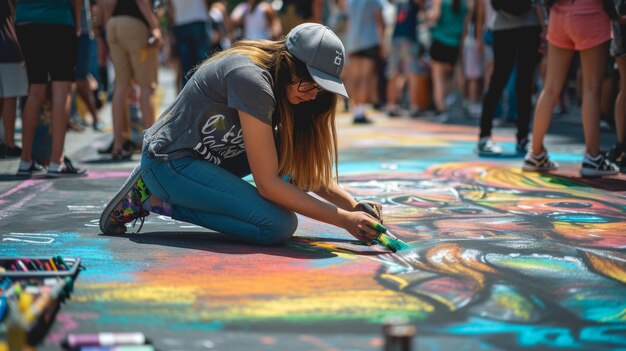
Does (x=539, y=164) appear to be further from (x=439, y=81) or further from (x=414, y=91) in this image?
(x=414, y=91)

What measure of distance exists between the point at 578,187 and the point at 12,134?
430cm

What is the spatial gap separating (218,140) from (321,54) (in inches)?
26.9

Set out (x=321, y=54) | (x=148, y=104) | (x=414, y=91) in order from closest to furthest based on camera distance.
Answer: (x=321, y=54) < (x=148, y=104) < (x=414, y=91)

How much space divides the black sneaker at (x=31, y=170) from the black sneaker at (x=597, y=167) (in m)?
3.61

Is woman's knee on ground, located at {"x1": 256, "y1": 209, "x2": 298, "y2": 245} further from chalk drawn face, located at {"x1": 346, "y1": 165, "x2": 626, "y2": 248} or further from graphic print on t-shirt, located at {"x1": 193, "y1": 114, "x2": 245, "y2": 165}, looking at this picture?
chalk drawn face, located at {"x1": 346, "y1": 165, "x2": 626, "y2": 248}

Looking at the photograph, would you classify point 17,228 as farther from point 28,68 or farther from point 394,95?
point 394,95

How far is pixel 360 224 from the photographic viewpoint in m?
3.90

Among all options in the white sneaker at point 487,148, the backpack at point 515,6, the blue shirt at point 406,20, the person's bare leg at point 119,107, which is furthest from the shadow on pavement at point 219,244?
the blue shirt at point 406,20

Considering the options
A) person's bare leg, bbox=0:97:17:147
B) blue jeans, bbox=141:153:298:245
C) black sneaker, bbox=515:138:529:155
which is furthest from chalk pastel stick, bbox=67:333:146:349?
black sneaker, bbox=515:138:529:155

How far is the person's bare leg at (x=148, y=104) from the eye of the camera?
7395 millimetres

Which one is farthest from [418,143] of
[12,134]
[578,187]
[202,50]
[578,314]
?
[578,314]

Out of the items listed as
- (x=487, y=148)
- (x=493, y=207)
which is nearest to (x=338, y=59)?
(x=493, y=207)

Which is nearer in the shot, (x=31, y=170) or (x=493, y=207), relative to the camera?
(x=493, y=207)

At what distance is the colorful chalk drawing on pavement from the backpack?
2.35 meters
